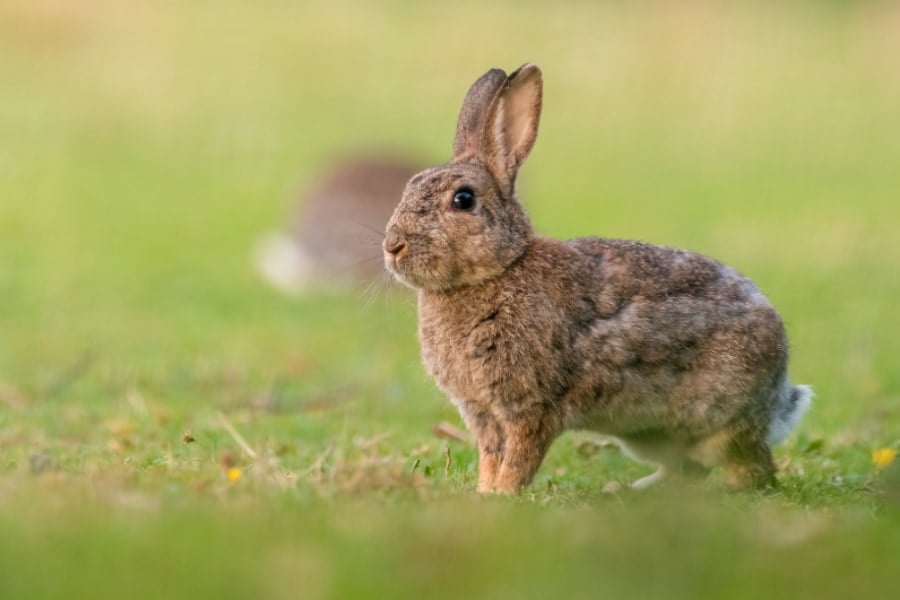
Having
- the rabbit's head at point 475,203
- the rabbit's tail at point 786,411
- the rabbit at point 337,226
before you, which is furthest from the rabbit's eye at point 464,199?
the rabbit at point 337,226

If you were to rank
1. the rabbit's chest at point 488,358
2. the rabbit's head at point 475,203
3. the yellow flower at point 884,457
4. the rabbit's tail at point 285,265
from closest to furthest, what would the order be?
the rabbit's chest at point 488,358 < the rabbit's head at point 475,203 < the yellow flower at point 884,457 < the rabbit's tail at point 285,265

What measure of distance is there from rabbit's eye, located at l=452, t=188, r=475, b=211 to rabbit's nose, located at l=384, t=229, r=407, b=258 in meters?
0.26

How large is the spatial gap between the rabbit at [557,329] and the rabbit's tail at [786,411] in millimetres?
16

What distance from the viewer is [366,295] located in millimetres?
13852

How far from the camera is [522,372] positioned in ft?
20.6

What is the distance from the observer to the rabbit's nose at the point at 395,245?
638 cm

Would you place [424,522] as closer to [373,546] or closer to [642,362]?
[373,546]

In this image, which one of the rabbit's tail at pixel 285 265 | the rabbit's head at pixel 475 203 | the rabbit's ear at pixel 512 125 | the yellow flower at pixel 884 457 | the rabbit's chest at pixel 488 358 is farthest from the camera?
the rabbit's tail at pixel 285 265

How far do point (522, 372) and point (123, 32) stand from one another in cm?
1999

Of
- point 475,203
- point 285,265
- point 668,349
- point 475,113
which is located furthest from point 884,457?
point 285,265

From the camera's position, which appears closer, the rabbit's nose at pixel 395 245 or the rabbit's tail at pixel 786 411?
the rabbit's nose at pixel 395 245

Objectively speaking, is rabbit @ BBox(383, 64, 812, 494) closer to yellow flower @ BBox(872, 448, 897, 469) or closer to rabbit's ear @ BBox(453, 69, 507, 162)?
rabbit's ear @ BBox(453, 69, 507, 162)

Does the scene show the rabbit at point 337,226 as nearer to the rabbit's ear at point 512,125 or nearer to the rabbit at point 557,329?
the rabbit's ear at point 512,125

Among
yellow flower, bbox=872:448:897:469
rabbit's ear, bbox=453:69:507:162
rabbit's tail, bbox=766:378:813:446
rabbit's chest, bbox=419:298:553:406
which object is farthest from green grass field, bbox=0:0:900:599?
rabbit's ear, bbox=453:69:507:162
